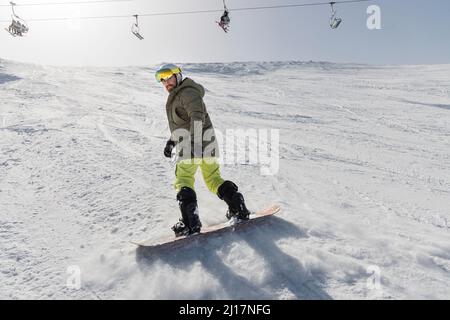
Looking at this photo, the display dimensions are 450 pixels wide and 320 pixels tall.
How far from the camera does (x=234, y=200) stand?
4.62m

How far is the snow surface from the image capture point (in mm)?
3664

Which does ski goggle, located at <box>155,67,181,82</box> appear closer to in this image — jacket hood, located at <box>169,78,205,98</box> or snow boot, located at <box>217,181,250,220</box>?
jacket hood, located at <box>169,78,205,98</box>

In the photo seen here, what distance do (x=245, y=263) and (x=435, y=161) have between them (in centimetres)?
680

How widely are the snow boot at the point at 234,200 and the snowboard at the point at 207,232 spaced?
73mm

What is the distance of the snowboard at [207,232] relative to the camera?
4117 mm

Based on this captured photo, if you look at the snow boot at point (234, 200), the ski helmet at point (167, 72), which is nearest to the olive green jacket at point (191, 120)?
the ski helmet at point (167, 72)

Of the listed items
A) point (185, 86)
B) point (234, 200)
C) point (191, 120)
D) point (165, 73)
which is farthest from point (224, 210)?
point (165, 73)

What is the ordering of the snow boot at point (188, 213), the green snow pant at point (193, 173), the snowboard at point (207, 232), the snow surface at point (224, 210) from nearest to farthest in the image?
the snow surface at point (224, 210), the snowboard at point (207, 232), the snow boot at point (188, 213), the green snow pant at point (193, 173)

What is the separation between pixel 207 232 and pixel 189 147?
2.96ft

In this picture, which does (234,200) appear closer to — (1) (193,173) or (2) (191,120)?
(1) (193,173)

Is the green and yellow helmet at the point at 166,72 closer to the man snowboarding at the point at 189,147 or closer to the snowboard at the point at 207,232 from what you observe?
the man snowboarding at the point at 189,147
